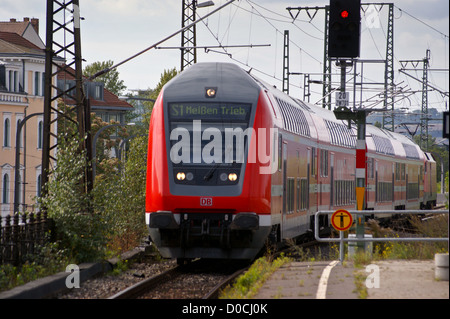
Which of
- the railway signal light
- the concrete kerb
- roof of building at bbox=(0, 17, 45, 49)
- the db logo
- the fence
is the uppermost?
roof of building at bbox=(0, 17, 45, 49)

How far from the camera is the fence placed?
15.3m

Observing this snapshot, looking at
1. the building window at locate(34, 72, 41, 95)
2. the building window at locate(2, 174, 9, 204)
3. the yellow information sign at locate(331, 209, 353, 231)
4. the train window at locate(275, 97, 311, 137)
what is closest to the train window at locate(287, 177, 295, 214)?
the train window at locate(275, 97, 311, 137)

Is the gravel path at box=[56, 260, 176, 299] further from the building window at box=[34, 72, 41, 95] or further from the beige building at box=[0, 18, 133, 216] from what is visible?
the building window at box=[34, 72, 41, 95]

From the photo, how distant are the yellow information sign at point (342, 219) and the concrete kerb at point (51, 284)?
4379 mm

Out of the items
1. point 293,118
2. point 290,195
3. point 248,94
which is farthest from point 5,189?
point 248,94

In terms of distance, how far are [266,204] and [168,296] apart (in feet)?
12.4

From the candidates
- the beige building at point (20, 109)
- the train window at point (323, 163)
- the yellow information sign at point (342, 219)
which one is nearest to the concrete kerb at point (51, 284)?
the yellow information sign at point (342, 219)

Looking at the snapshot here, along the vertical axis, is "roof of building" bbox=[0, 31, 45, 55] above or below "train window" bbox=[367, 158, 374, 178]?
above

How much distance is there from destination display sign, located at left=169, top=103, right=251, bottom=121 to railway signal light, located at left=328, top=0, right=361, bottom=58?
2.04m

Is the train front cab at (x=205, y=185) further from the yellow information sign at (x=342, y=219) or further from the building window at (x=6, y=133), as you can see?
the building window at (x=6, y=133)

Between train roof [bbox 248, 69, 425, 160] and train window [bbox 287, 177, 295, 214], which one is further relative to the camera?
train roof [bbox 248, 69, 425, 160]

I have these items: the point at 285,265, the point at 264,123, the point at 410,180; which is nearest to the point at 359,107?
the point at 264,123

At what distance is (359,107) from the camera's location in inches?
818

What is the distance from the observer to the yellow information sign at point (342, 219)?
1678 centimetres
